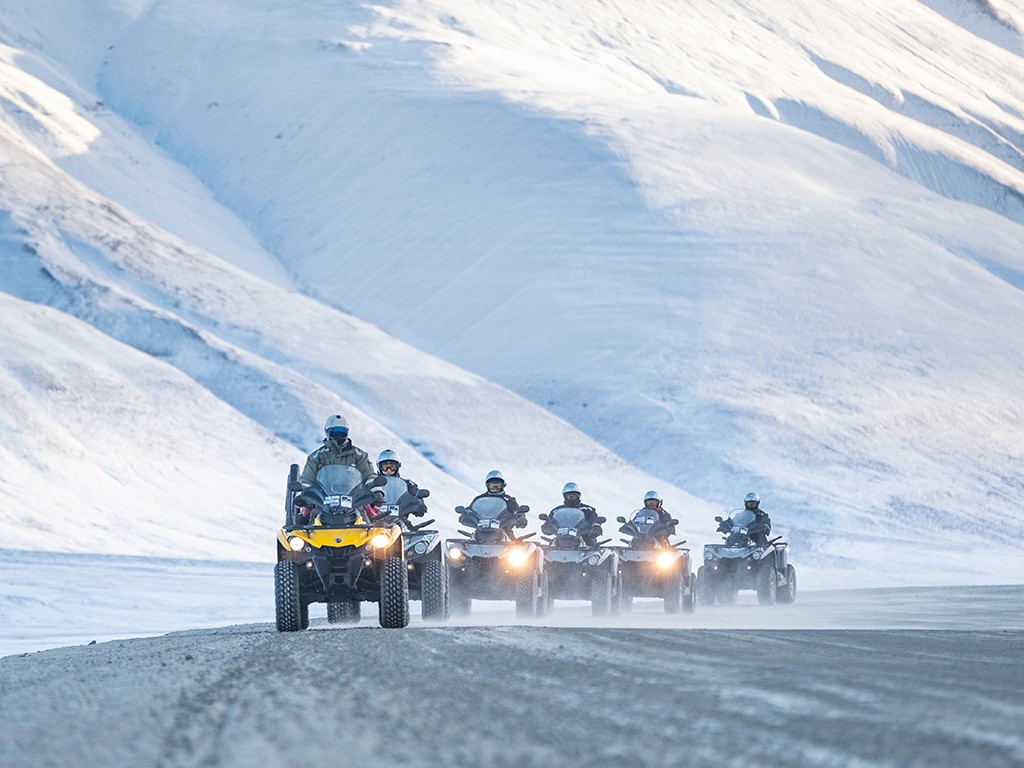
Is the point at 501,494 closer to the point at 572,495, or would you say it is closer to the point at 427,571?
the point at 572,495

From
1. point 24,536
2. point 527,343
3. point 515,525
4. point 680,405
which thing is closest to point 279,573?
point 515,525

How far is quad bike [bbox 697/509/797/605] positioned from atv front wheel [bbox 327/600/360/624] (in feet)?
38.6

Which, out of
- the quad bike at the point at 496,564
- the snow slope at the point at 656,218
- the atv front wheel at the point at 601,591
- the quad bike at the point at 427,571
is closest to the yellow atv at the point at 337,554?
the quad bike at the point at 427,571

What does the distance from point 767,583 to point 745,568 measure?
538 mm

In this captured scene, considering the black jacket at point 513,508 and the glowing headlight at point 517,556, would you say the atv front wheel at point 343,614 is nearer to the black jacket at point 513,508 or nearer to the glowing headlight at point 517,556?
the glowing headlight at point 517,556

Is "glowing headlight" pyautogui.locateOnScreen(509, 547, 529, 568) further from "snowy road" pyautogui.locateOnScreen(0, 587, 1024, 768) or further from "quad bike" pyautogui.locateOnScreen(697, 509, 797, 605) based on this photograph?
"snowy road" pyautogui.locateOnScreen(0, 587, 1024, 768)

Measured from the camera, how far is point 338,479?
16250 millimetres

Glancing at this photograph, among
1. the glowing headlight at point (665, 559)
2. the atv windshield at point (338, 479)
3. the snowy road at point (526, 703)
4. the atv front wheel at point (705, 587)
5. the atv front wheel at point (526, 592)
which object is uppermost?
the atv windshield at point (338, 479)

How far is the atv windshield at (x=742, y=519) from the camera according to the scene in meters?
32.0

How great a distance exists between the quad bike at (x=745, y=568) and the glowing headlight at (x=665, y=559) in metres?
3.33

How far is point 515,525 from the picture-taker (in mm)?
23469

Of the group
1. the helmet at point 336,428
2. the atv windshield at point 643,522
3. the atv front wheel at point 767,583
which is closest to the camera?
the helmet at point 336,428

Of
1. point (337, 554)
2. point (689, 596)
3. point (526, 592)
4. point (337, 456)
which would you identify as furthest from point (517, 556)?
point (337, 554)

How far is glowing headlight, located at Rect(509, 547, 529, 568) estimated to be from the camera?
75.2ft
